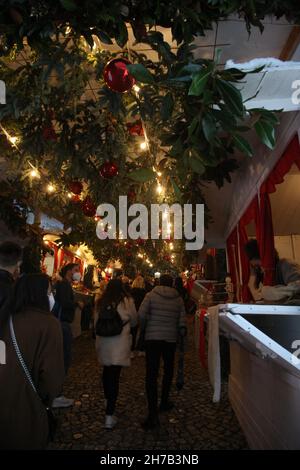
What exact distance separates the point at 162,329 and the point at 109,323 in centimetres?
71

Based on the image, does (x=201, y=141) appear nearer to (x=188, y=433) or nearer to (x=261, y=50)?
(x=261, y=50)

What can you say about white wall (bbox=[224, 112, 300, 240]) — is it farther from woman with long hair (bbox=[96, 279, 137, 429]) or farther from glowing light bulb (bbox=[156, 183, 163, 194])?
woman with long hair (bbox=[96, 279, 137, 429])

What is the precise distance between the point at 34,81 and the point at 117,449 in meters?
3.79

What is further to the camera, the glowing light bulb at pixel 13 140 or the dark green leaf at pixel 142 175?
the glowing light bulb at pixel 13 140

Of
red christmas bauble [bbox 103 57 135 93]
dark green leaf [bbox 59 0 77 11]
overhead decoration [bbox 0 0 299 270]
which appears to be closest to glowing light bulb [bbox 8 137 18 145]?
overhead decoration [bbox 0 0 299 270]

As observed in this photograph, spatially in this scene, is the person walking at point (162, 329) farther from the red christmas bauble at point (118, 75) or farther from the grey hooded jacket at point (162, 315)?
the red christmas bauble at point (118, 75)

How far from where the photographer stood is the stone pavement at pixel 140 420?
10.7 ft

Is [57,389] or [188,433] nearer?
[57,389]

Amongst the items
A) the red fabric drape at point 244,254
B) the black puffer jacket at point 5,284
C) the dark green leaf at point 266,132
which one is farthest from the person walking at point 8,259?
the red fabric drape at point 244,254

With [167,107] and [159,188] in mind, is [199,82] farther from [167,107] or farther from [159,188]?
[159,188]

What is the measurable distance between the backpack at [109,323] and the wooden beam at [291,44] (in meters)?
3.43
